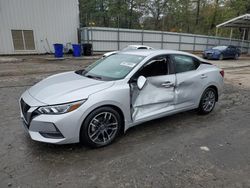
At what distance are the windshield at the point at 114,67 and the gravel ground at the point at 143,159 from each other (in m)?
1.10

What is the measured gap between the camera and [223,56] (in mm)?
19812

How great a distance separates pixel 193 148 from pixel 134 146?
0.94 m

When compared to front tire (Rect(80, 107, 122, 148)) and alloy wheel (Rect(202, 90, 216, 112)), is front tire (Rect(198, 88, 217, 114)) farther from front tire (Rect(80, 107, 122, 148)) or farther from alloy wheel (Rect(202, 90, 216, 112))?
front tire (Rect(80, 107, 122, 148))

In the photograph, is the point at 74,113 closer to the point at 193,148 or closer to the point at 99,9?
the point at 193,148

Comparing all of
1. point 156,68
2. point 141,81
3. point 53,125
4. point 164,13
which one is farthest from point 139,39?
point 53,125

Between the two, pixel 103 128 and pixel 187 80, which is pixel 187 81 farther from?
pixel 103 128

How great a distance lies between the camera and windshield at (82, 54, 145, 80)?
135 inches

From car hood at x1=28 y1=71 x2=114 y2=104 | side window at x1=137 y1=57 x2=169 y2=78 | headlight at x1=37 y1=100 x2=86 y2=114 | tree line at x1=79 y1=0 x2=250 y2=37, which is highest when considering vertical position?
tree line at x1=79 y1=0 x2=250 y2=37

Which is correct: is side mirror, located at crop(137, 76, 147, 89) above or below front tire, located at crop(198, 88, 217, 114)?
above

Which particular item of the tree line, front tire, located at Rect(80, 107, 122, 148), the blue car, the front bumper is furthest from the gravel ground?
the tree line

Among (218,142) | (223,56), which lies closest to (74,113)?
(218,142)

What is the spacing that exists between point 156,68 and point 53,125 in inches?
80.7

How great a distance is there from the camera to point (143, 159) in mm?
2842

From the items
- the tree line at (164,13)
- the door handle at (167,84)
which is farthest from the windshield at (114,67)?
the tree line at (164,13)
